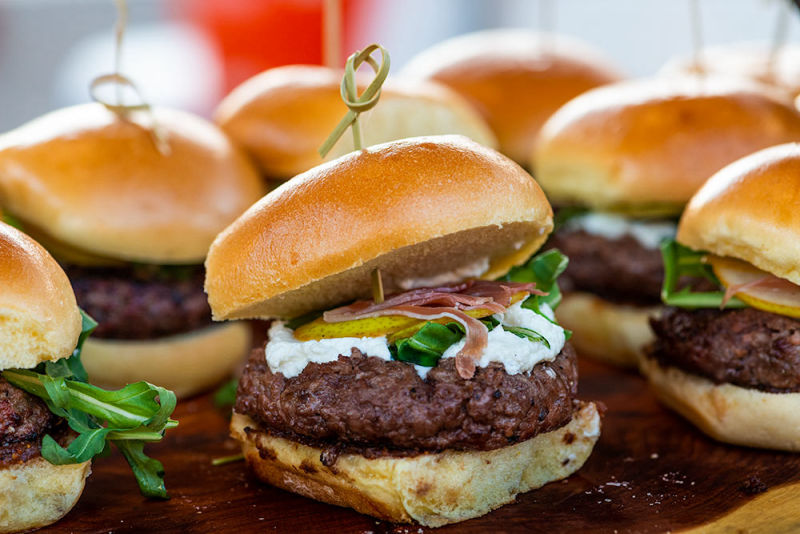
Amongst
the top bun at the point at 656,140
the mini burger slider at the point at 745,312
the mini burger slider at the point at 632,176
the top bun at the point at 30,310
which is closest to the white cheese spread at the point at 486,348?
the top bun at the point at 30,310

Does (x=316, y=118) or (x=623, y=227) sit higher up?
(x=316, y=118)

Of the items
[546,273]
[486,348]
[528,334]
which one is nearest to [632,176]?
[546,273]

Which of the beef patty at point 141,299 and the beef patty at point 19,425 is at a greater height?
the beef patty at point 19,425

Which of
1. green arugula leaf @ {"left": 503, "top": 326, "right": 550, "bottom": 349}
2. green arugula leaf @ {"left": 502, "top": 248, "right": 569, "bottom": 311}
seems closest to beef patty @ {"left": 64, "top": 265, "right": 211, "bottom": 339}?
green arugula leaf @ {"left": 502, "top": 248, "right": 569, "bottom": 311}

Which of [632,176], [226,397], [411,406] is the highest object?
[632,176]

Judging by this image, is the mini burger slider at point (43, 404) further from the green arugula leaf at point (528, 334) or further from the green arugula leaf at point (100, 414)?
the green arugula leaf at point (528, 334)

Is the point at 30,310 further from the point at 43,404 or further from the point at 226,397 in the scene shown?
the point at 226,397

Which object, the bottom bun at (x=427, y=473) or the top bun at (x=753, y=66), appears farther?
the top bun at (x=753, y=66)
